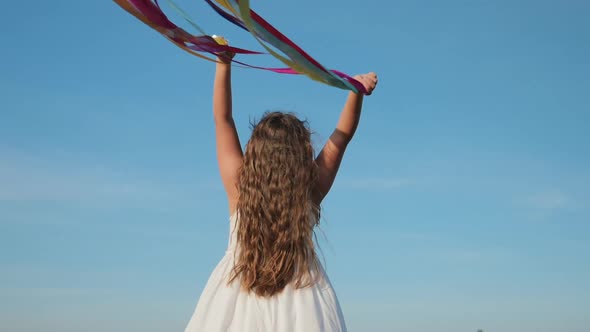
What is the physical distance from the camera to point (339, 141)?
487 cm

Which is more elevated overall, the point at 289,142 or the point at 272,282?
the point at 289,142

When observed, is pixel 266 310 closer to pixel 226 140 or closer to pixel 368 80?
pixel 226 140

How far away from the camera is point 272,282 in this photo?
183 inches

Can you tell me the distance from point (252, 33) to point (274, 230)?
115cm

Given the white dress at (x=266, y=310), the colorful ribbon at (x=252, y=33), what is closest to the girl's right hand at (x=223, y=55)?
the colorful ribbon at (x=252, y=33)

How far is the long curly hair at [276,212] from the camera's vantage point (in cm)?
468

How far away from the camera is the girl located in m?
4.62

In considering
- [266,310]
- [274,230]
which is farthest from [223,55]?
[266,310]

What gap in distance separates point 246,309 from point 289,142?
0.95m

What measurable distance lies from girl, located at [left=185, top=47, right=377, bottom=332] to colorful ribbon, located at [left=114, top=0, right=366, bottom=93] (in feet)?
0.68

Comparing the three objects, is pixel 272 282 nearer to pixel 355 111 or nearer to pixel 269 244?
pixel 269 244

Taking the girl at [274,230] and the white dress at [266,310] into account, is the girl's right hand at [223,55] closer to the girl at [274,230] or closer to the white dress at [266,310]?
the girl at [274,230]

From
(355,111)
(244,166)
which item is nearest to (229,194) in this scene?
(244,166)

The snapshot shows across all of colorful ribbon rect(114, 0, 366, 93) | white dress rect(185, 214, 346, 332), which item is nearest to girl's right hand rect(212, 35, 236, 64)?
colorful ribbon rect(114, 0, 366, 93)
